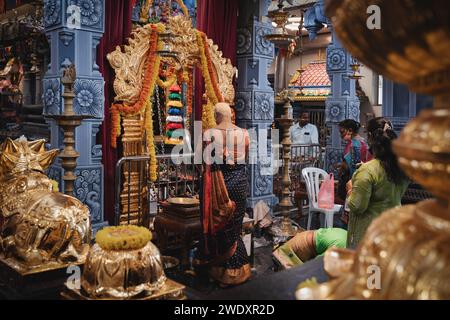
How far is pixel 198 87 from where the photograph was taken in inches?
251

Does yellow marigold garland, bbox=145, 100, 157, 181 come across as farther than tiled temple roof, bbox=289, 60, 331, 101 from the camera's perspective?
No

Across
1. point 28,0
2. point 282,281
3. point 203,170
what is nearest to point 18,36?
point 28,0

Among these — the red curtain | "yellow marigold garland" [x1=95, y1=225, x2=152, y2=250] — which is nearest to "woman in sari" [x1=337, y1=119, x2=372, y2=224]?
the red curtain

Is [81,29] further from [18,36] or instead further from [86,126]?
[18,36]

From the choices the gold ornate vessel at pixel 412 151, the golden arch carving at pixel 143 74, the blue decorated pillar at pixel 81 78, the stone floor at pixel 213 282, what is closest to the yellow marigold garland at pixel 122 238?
the gold ornate vessel at pixel 412 151

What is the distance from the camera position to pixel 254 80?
673 cm

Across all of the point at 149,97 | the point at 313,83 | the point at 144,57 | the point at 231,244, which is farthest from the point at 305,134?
the point at 231,244

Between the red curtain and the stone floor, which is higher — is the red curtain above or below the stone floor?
above

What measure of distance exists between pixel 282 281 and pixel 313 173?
225 inches

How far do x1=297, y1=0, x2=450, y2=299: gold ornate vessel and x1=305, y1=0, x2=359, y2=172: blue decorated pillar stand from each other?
795cm

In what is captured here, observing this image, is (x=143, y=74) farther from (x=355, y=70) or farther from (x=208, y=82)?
(x=355, y=70)

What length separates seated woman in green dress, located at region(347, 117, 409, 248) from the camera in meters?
2.81

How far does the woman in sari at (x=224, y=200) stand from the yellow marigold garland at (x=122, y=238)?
2808 mm

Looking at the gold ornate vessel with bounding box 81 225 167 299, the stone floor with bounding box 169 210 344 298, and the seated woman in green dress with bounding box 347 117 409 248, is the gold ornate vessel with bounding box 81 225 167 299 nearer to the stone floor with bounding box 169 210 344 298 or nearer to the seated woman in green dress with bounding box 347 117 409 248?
the seated woman in green dress with bounding box 347 117 409 248
